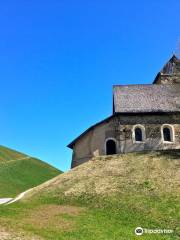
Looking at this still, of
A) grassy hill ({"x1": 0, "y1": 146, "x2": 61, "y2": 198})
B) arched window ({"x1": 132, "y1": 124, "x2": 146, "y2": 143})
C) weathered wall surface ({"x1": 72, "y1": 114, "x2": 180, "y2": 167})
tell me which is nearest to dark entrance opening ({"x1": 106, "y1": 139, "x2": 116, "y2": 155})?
weathered wall surface ({"x1": 72, "y1": 114, "x2": 180, "y2": 167})

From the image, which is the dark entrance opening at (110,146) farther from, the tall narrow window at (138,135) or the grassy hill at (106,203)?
the grassy hill at (106,203)

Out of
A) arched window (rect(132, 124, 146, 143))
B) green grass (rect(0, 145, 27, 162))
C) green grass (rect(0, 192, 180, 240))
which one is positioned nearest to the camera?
green grass (rect(0, 192, 180, 240))

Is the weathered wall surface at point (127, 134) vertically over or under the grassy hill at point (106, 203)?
over

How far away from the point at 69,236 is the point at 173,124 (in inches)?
992

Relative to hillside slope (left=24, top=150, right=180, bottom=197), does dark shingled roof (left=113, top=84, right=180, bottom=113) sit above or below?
above

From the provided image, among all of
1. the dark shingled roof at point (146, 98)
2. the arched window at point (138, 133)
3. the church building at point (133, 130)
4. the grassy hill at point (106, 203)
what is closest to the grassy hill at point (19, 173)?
the church building at point (133, 130)

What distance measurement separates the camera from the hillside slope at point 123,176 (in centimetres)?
2662

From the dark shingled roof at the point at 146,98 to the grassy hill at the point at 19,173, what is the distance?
19.4 m

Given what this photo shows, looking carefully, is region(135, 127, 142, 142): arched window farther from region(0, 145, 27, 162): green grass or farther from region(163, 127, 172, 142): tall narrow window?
region(0, 145, 27, 162): green grass

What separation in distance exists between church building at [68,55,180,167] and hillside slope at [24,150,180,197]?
3.10 m

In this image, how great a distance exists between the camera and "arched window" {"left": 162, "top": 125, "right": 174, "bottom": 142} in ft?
126

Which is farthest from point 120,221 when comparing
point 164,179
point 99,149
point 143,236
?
point 99,149

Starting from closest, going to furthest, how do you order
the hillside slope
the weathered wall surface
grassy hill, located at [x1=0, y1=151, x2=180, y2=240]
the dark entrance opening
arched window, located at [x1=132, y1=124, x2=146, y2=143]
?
grassy hill, located at [x1=0, y1=151, x2=180, y2=240]
the hillside slope
the weathered wall surface
arched window, located at [x1=132, y1=124, x2=146, y2=143]
the dark entrance opening

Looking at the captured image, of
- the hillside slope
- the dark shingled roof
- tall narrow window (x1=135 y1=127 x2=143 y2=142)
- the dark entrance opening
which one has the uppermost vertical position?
the dark shingled roof
